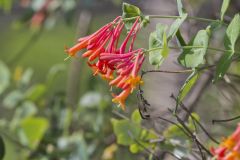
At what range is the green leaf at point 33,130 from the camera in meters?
1.77

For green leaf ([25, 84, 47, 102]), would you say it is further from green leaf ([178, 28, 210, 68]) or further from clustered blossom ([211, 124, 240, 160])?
clustered blossom ([211, 124, 240, 160])

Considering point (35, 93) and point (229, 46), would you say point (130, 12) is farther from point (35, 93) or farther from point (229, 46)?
point (35, 93)

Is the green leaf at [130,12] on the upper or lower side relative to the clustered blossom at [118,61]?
upper

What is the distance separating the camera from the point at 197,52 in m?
0.91

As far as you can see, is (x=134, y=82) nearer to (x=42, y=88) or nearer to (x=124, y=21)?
(x=124, y=21)

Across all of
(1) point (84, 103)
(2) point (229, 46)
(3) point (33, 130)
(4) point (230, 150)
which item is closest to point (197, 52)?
(2) point (229, 46)

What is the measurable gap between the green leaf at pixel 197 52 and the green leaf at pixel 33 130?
35.3 inches

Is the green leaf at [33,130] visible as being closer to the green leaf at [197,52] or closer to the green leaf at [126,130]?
the green leaf at [126,130]

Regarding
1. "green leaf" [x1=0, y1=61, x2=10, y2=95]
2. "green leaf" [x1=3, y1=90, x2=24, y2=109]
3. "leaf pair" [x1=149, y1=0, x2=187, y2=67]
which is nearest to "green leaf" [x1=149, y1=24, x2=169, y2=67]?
"leaf pair" [x1=149, y1=0, x2=187, y2=67]

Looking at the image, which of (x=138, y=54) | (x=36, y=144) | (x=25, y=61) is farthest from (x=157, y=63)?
(x=25, y=61)

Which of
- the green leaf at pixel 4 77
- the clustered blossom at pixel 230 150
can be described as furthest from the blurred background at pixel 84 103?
the clustered blossom at pixel 230 150

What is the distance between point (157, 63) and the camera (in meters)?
0.91

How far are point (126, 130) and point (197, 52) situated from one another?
0.41m

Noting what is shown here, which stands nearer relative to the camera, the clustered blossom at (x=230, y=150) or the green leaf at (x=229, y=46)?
the clustered blossom at (x=230, y=150)
